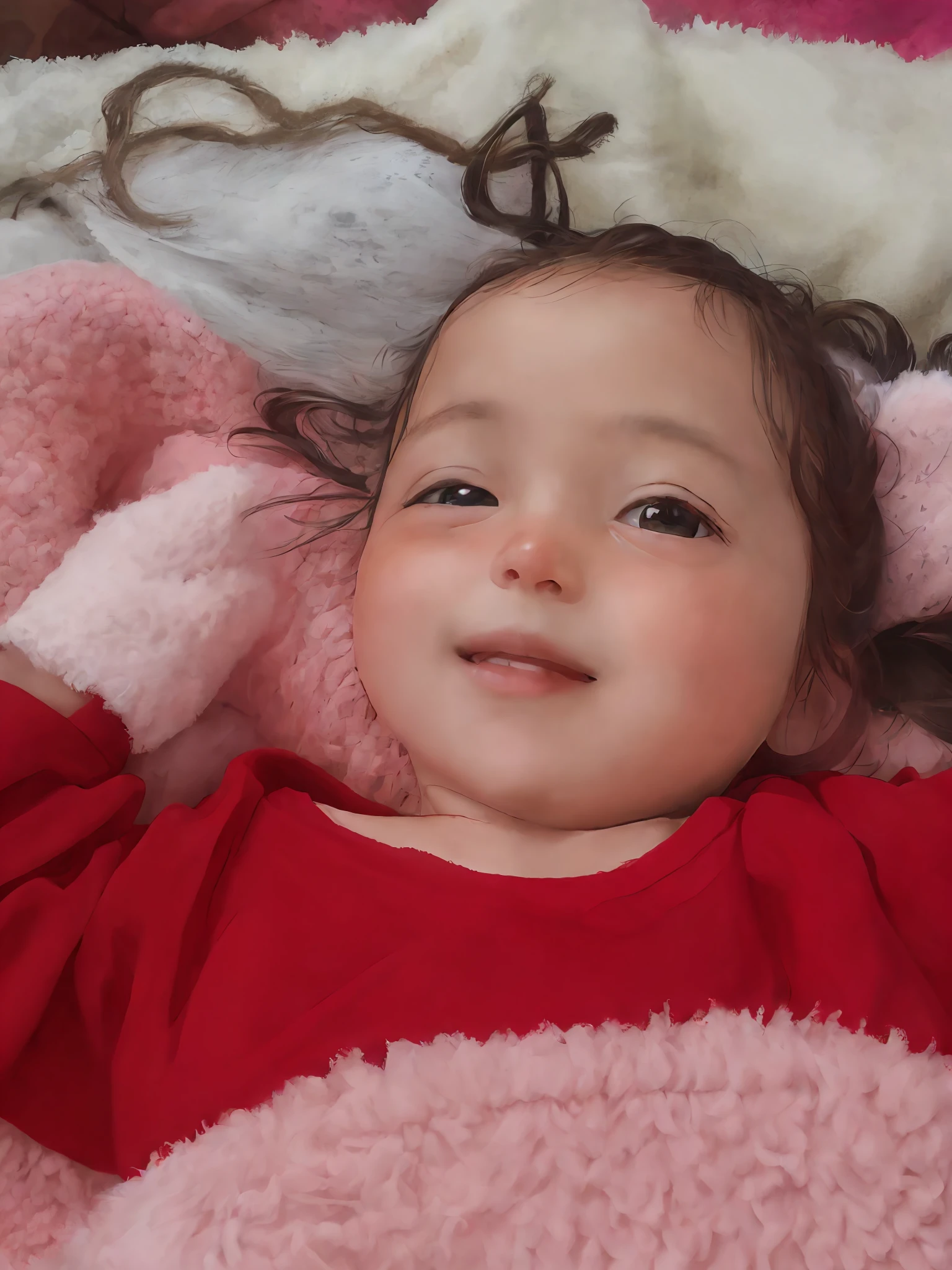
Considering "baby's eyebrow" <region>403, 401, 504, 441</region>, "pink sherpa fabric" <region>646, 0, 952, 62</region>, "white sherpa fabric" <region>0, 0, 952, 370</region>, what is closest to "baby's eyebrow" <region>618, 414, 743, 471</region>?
"baby's eyebrow" <region>403, 401, 504, 441</region>

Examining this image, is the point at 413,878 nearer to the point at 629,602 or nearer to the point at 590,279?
the point at 629,602

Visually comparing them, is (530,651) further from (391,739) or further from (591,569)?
(391,739)

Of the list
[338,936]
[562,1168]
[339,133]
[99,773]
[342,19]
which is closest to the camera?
[562,1168]

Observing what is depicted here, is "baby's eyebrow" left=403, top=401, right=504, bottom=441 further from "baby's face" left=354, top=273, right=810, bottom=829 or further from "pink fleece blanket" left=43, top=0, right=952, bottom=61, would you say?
"pink fleece blanket" left=43, top=0, right=952, bottom=61

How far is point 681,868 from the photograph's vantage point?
74 cm

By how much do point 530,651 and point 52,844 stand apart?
39 cm

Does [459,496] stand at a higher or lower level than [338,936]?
higher

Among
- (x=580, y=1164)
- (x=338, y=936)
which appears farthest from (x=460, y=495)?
(x=580, y=1164)

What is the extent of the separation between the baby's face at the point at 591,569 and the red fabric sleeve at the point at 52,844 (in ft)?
0.75

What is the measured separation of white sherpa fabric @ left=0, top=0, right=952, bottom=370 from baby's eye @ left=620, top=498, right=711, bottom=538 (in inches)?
15.4

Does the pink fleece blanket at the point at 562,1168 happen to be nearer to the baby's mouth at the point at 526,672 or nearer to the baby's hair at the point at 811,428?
the baby's mouth at the point at 526,672

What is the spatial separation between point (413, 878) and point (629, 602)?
0.86 ft

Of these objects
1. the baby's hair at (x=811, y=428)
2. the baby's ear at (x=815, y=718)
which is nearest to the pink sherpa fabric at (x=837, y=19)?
the baby's hair at (x=811, y=428)

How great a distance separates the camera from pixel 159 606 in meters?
0.83
